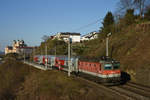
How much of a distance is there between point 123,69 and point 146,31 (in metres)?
12.2

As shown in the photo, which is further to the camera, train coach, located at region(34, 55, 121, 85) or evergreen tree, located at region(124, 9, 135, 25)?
evergreen tree, located at region(124, 9, 135, 25)

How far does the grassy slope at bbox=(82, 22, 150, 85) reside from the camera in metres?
23.3

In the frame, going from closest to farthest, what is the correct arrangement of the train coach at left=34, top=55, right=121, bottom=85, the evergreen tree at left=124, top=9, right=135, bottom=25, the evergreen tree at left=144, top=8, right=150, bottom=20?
the train coach at left=34, top=55, right=121, bottom=85
the evergreen tree at left=144, top=8, right=150, bottom=20
the evergreen tree at left=124, top=9, right=135, bottom=25

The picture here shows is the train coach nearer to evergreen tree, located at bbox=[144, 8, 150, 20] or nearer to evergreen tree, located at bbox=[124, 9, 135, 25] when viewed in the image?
evergreen tree, located at bbox=[144, 8, 150, 20]

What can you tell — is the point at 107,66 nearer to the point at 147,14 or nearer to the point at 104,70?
the point at 104,70

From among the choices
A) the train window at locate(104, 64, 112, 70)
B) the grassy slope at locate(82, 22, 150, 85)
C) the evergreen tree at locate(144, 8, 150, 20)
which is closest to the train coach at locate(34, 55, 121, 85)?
the train window at locate(104, 64, 112, 70)

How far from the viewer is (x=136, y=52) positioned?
29438mm

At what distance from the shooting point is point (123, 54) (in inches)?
1275

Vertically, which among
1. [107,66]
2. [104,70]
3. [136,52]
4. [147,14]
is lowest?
[104,70]

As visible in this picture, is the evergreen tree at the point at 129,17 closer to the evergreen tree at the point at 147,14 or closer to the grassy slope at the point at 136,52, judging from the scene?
the evergreen tree at the point at 147,14

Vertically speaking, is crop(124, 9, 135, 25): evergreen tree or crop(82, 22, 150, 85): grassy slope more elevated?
crop(124, 9, 135, 25): evergreen tree

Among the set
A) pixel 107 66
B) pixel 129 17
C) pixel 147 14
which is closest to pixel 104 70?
pixel 107 66

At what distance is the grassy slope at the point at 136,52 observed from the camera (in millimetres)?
23331

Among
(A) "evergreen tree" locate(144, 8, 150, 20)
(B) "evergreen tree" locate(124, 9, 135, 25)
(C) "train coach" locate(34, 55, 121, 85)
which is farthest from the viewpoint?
(B) "evergreen tree" locate(124, 9, 135, 25)
